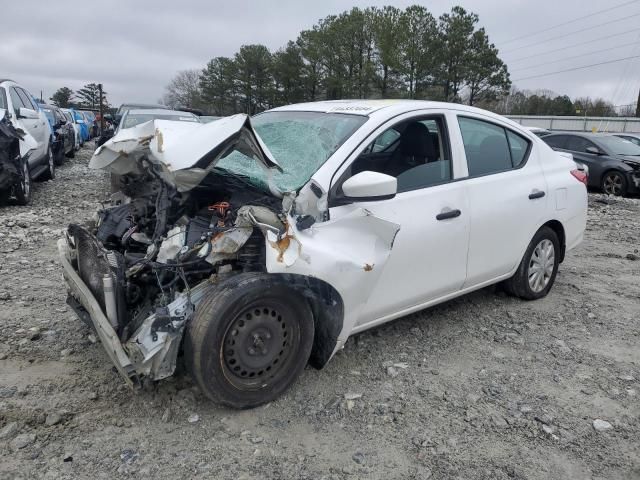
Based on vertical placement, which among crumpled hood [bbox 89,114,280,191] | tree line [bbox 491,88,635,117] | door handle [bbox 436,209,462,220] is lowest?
door handle [bbox 436,209,462,220]

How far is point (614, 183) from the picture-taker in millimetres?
12016

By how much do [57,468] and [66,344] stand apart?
1.31 meters

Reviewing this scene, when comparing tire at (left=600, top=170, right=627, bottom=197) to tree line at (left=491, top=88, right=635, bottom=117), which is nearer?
tire at (left=600, top=170, right=627, bottom=197)

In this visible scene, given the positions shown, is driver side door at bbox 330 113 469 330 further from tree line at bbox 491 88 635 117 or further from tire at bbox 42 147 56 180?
tree line at bbox 491 88 635 117

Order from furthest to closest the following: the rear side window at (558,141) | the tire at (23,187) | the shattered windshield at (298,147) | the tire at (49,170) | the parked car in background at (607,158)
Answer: the rear side window at (558,141)
the parked car in background at (607,158)
the tire at (49,170)
the tire at (23,187)
the shattered windshield at (298,147)

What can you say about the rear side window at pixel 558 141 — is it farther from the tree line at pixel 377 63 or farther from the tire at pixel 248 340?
the tree line at pixel 377 63

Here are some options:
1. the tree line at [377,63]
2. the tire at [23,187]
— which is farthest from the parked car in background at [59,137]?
the tree line at [377,63]

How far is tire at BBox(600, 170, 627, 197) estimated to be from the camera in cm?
1184

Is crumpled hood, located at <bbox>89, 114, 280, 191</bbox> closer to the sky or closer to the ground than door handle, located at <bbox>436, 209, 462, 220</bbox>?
closer to the sky

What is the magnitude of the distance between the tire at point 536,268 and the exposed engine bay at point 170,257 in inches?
97.1

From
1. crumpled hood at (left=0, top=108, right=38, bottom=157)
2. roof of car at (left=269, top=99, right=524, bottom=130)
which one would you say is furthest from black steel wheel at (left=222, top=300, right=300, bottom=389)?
crumpled hood at (left=0, top=108, right=38, bottom=157)

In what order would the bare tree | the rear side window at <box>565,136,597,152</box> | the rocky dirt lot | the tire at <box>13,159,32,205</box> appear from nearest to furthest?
1. the rocky dirt lot
2. the tire at <box>13,159,32,205</box>
3. the rear side window at <box>565,136,597,152</box>
4. the bare tree

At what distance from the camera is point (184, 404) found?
9.50 ft

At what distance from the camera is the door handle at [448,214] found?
11.1ft
